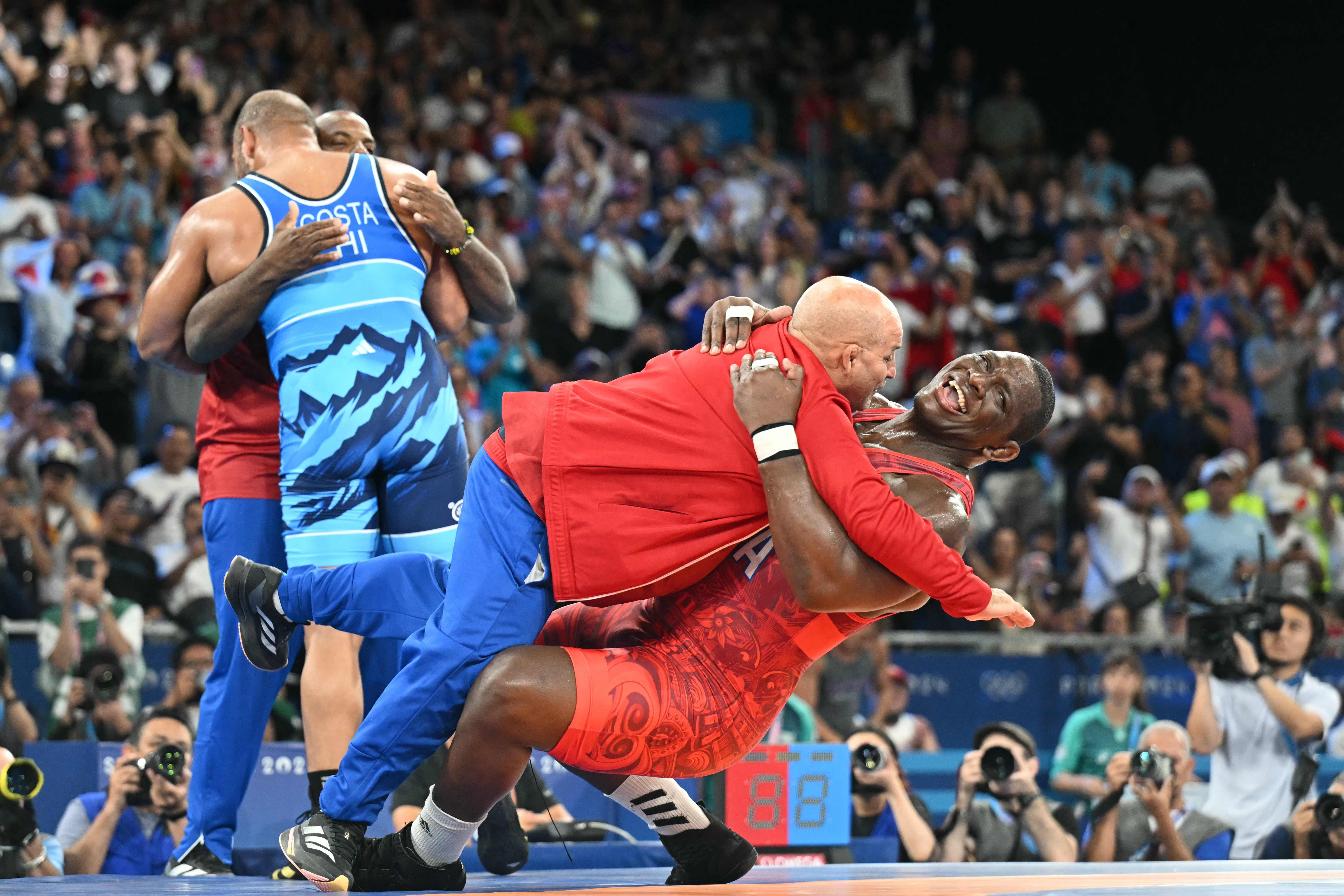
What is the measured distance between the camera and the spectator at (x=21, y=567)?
23.4 feet

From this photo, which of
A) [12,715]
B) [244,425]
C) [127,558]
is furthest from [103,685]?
[244,425]

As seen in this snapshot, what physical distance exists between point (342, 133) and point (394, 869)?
81.0 inches

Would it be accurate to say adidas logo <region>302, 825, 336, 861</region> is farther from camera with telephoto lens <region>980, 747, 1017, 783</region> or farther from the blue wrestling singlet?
camera with telephoto lens <region>980, 747, 1017, 783</region>

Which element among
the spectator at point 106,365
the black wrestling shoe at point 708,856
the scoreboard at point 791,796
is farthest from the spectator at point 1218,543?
the black wrestling shoe at point 708,856

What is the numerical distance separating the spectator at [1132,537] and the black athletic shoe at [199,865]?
6.33 meters

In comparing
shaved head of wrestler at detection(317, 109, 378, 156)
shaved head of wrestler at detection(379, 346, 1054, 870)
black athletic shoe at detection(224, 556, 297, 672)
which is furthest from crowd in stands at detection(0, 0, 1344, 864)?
shaved head of wrestler at detection(379, 346, 1054, 870)

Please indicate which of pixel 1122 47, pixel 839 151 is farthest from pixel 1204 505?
pixel 1122 47

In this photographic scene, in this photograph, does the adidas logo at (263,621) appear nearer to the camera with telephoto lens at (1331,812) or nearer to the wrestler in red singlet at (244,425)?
the wrestler in red singlet at (244,425)

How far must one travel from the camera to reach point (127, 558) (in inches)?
281

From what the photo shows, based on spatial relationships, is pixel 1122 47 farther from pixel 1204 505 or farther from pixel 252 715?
pixel 252 715

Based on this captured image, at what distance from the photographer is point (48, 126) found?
9805 mm

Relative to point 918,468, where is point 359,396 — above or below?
above

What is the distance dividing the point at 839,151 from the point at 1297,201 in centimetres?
403

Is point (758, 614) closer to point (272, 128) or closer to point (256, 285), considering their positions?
point (256, 285)
